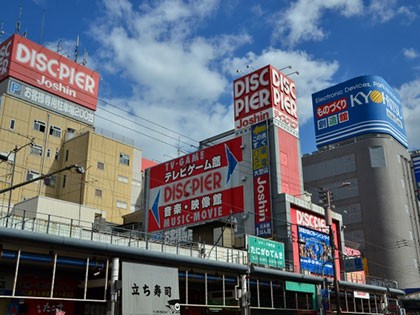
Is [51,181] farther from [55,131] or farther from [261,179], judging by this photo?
[261,179]

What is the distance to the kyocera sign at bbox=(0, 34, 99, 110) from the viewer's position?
6391cm

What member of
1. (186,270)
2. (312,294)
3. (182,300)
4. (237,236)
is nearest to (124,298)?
(186,270)

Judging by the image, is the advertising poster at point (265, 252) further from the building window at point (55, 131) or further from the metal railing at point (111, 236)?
the building window at point (55, 131)

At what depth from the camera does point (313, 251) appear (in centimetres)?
4597

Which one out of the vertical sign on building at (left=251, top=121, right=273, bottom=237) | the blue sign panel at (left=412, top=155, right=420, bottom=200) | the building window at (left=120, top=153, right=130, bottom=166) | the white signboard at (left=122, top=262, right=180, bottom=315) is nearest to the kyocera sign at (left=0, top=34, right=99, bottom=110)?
the building window at (left=120, top=153, right=130, bottom=166)

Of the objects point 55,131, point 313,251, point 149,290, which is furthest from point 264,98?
point 55,131

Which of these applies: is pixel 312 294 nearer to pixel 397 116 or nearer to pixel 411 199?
pixel 411 199

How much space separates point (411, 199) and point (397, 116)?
50.7ft

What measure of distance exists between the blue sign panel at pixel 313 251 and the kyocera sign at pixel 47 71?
4113 cm

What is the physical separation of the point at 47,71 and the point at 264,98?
110 feet

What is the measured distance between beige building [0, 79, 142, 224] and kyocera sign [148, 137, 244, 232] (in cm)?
1208

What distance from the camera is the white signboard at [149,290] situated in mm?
26219

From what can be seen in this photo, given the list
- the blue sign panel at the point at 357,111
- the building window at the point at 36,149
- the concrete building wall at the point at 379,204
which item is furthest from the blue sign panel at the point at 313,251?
the building window at the point at 36,149

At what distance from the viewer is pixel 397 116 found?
273 feet
